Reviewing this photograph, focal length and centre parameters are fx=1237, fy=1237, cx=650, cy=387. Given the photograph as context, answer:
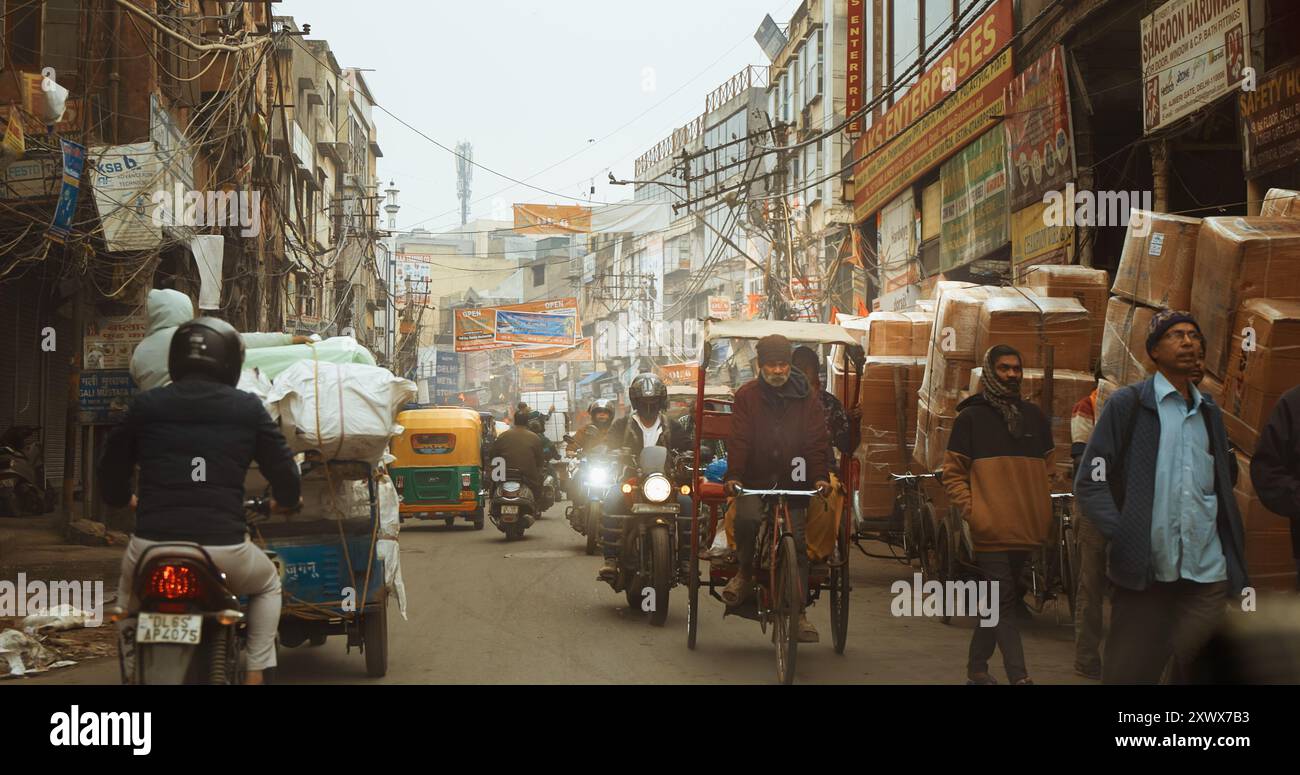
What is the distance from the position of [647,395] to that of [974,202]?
10584 millimetres

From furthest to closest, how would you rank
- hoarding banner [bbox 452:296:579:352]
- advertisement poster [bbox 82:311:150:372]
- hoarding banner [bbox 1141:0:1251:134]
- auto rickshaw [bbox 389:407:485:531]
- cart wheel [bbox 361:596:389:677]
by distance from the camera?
hoarding banner [bbox 452:296:579:352] → auto rickshaw [bbox 389:407:485:531] → advertisement poster [bbox 82:311:150:372] → hoarding banner [bbox 1141:0:1251:134] → cart wheel [bbox 361:596:389:677]

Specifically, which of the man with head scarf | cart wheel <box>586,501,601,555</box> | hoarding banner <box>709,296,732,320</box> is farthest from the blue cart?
hoarding banner <box>709,296,732,320</box>

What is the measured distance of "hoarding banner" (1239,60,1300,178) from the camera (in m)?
10.9

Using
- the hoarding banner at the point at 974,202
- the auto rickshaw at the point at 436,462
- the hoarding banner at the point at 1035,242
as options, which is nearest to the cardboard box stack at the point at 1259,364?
the hoarding banner at the point at 1035,242

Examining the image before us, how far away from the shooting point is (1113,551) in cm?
527

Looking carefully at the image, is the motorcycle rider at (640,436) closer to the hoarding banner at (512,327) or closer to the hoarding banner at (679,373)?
the hoarding banner at (512,327)

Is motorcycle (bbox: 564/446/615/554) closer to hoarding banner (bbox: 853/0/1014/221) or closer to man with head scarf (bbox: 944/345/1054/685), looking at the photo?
man with head scarf (bbox: 944/345/1054/685)

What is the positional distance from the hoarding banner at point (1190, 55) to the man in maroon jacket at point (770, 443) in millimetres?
6695

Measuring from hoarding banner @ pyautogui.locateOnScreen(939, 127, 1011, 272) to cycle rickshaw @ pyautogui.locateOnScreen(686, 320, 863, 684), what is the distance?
1037 cm

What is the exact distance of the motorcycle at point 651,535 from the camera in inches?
395
